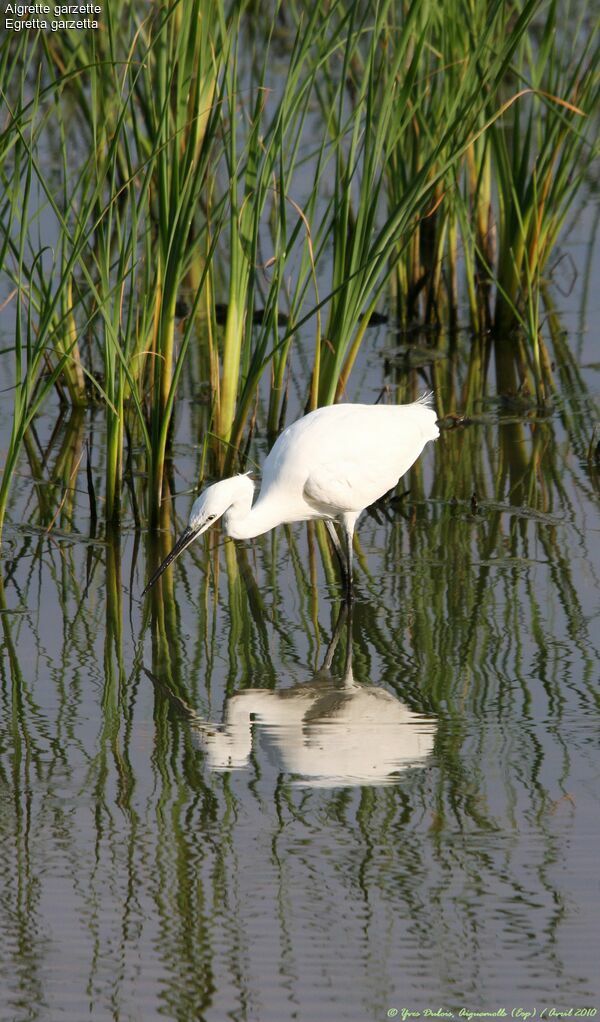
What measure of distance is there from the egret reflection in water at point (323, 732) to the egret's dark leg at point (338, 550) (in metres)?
0.62

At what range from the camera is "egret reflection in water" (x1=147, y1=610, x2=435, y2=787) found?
14.7 ft

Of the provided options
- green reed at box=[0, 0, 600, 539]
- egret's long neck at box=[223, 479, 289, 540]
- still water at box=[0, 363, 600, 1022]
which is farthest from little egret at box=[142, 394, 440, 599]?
green reed at box=[0, 0, 600, 539]

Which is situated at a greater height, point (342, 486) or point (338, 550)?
point (342, 486)

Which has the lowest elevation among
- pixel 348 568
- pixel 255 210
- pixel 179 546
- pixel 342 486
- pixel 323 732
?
pixel 323 732

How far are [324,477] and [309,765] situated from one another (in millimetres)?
1550

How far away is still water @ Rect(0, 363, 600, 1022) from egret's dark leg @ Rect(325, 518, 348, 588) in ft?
0.30

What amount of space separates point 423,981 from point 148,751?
1508mm

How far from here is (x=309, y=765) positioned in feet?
14.8

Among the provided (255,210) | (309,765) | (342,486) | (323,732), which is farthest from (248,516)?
(309,765)

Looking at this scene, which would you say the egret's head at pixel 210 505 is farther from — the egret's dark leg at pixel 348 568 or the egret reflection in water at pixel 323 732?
the egret reflection in water at pixel 323 732

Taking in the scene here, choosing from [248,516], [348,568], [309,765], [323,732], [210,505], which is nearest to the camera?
[309,765]

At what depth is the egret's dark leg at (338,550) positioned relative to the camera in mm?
5848

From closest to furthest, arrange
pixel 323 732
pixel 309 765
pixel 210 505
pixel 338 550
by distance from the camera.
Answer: pixel 309 765, pixel 323 732, pixel 210 505, pixel 338 550

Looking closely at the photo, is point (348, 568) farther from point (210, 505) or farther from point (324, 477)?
point (210, 505)
